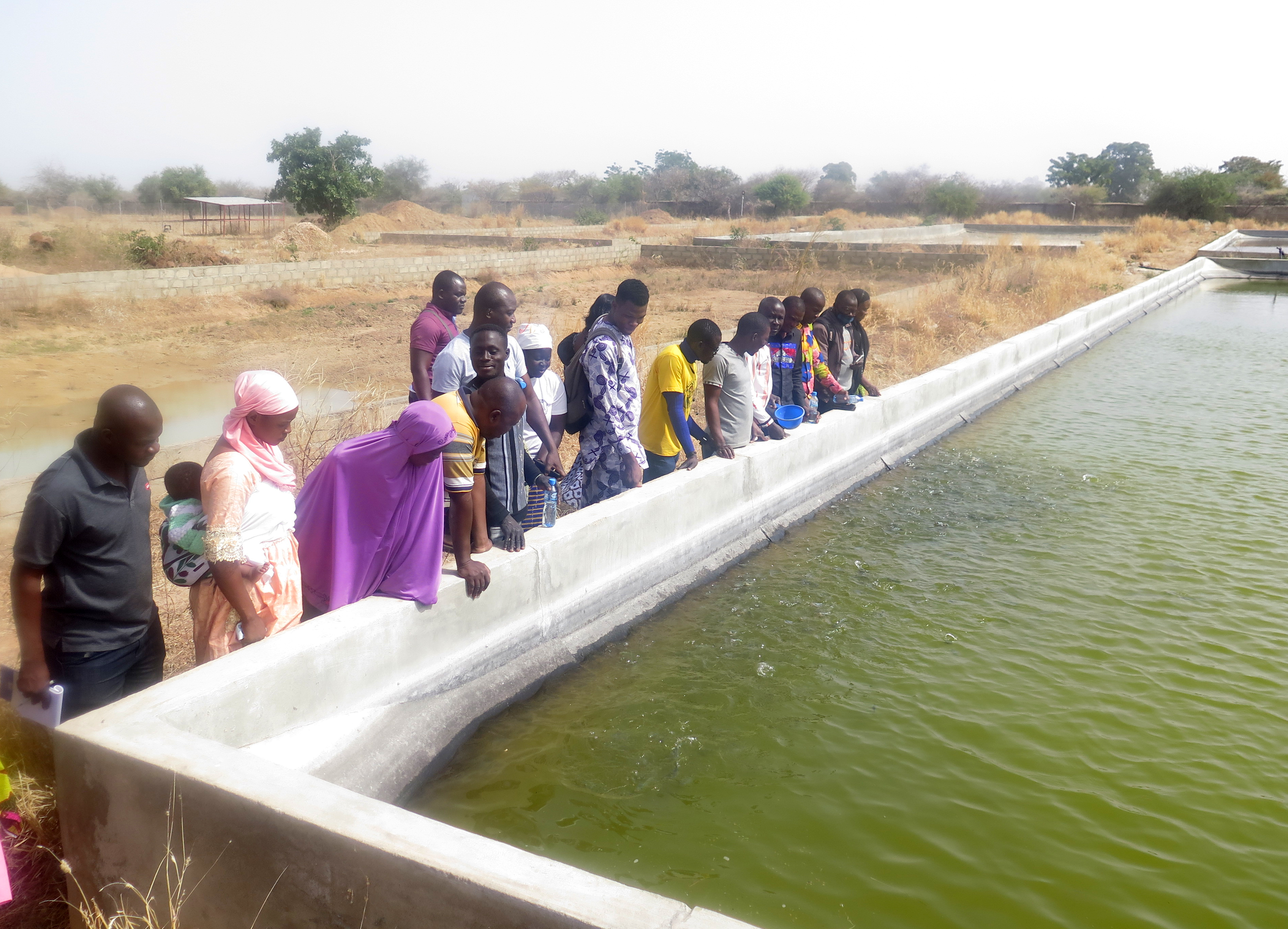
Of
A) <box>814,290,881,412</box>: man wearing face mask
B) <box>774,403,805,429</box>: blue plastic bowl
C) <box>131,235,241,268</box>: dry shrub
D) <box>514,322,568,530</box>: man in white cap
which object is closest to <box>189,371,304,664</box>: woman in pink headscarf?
<box>514,322,568,530</box>: man in white cap

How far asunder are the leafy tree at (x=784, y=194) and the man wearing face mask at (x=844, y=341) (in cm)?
5379

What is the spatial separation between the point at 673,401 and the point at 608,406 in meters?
0.62

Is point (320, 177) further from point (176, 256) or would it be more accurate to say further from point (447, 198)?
point (447, 198)

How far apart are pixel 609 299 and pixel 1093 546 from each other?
13.1 feet

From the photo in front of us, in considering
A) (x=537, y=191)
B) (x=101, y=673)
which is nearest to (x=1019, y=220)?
(x=537, y=191)

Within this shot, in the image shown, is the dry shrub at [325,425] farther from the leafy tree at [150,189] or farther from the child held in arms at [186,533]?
the leafy tree at [150,189]

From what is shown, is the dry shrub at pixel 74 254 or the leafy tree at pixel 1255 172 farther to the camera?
the leafy tree at pixel 1255 172

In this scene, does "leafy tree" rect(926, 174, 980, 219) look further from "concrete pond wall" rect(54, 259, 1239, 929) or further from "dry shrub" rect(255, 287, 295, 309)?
"concrete pond wall" rect(54, 259, 1239, 929)

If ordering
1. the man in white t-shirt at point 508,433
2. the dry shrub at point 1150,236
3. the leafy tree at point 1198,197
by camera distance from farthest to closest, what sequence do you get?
the leafy tree at point 1198,197 < the dry shrub at point 1150,236 < the man in white t-shirt at point 508,433

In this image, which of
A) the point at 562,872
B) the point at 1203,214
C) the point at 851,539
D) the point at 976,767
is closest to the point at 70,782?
the point at 562,872

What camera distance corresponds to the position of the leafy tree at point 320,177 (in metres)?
44.0

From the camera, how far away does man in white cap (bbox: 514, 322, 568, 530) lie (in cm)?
558

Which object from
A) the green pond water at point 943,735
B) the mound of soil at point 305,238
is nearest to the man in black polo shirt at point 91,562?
the green pond water at point 943,735

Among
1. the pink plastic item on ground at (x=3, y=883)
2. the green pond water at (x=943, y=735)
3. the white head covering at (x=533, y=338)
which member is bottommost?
the green pond water at (x=943, y=735)
